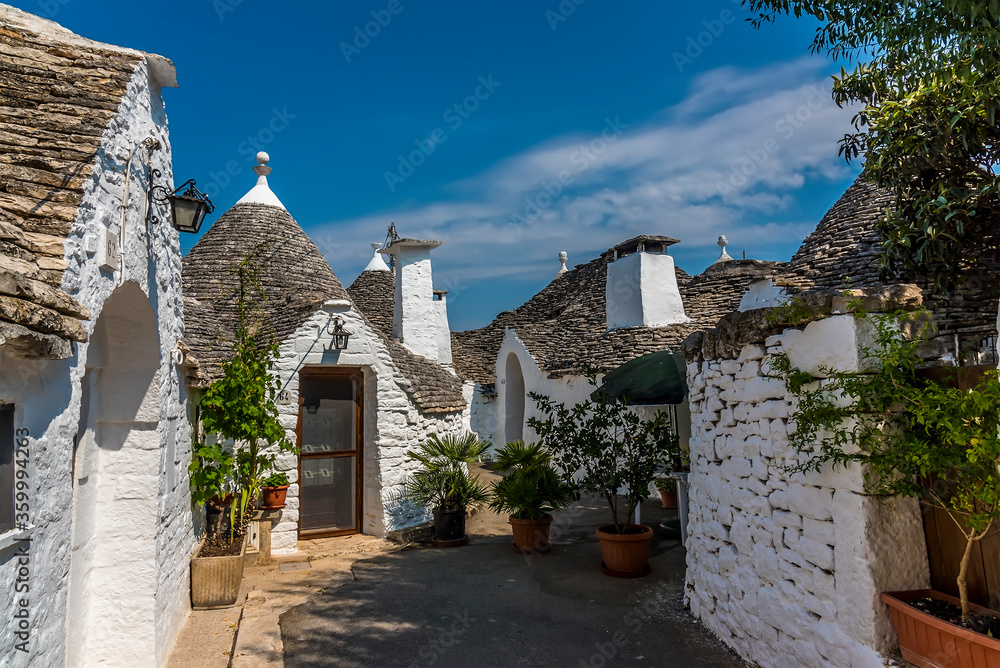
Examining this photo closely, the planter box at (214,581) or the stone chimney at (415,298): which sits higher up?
the stone chimney at (415,298)

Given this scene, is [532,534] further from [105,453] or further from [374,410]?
[105,453]

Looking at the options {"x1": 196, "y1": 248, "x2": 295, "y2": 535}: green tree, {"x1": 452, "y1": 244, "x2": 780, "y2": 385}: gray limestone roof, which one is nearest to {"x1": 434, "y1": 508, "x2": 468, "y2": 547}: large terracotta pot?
{"x1": 196, "y1": 248, "x2": 295, "y2": 535}: green tree

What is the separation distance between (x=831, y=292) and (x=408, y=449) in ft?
21.9

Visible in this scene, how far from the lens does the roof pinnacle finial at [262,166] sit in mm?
12531

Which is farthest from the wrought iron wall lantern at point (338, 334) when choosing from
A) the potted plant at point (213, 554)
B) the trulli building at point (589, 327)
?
the trulli building at point (589, 327)

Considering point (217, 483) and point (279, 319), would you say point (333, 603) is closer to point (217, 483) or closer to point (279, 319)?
point (217, 483)

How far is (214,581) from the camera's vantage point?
584 cm

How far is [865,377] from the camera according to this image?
Answer: 3416 mm

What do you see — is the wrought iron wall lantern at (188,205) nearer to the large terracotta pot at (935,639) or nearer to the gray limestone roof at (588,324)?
the large terracotta pot at (935,639)

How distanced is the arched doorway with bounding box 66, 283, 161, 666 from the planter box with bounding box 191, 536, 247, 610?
1580mm

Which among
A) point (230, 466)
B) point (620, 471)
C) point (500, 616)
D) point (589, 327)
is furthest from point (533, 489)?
point (589, 327)

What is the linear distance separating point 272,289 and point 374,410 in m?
3.46

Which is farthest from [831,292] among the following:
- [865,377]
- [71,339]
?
[71,339]

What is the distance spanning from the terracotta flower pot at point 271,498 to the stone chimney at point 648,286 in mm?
8935
